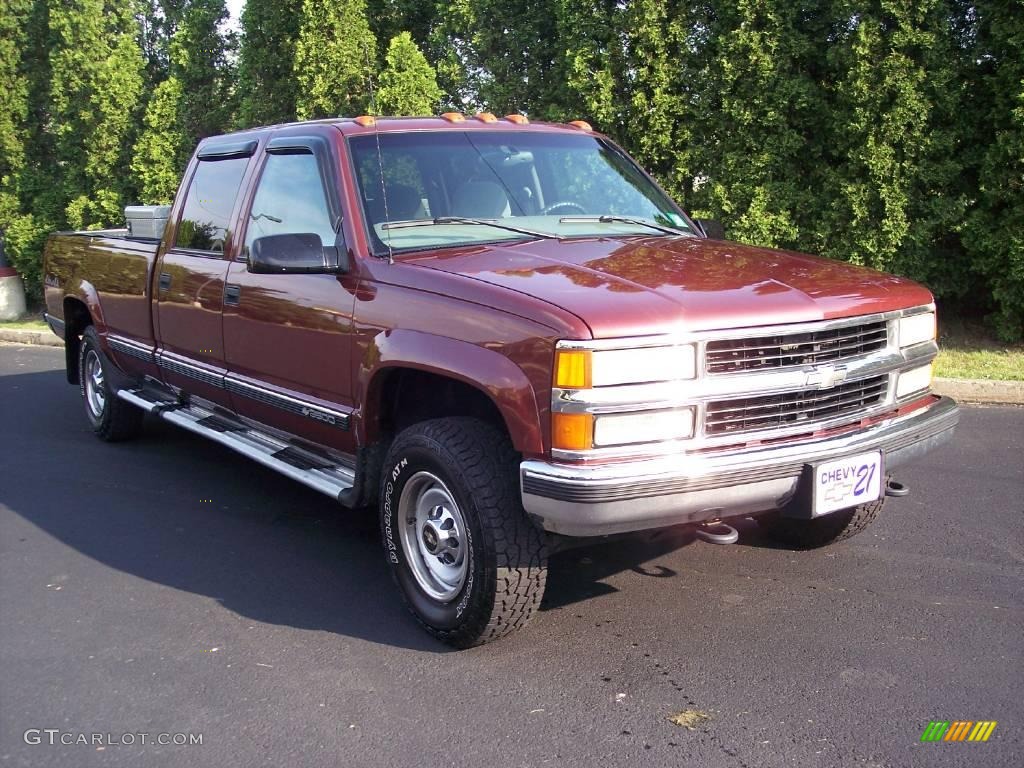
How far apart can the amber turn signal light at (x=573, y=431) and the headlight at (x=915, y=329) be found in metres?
1.52

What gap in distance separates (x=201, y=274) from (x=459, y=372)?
7.79 ft

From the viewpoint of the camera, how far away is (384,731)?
3.10m

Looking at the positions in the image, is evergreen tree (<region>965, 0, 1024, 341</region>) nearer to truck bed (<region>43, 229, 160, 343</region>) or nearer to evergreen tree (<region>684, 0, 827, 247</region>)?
evergreen tree (<region>684, 0, 827, 247</region>)

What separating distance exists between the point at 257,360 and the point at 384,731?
2205 millimetres

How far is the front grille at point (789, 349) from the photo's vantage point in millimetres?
3268

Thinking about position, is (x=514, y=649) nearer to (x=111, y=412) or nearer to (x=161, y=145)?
(x=111, y=412)

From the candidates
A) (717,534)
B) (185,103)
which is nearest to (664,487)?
(717,534)

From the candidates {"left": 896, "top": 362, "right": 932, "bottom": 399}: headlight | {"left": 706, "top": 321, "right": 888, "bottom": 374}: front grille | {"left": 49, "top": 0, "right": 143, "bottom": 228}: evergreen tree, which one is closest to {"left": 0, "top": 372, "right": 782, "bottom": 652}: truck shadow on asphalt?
{"left": 706, "top": 321, "right": 888, "bottom": 374}: front grille

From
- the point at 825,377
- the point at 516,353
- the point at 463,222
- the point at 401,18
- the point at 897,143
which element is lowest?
the point at 825,377

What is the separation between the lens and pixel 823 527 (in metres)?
4.54

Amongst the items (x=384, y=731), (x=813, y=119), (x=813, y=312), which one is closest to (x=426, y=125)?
(x=813, y=312)

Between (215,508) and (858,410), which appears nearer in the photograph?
(858,410)

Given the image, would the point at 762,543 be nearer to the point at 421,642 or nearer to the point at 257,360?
the point at 421,642

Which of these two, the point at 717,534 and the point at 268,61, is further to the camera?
the point at 268,61
